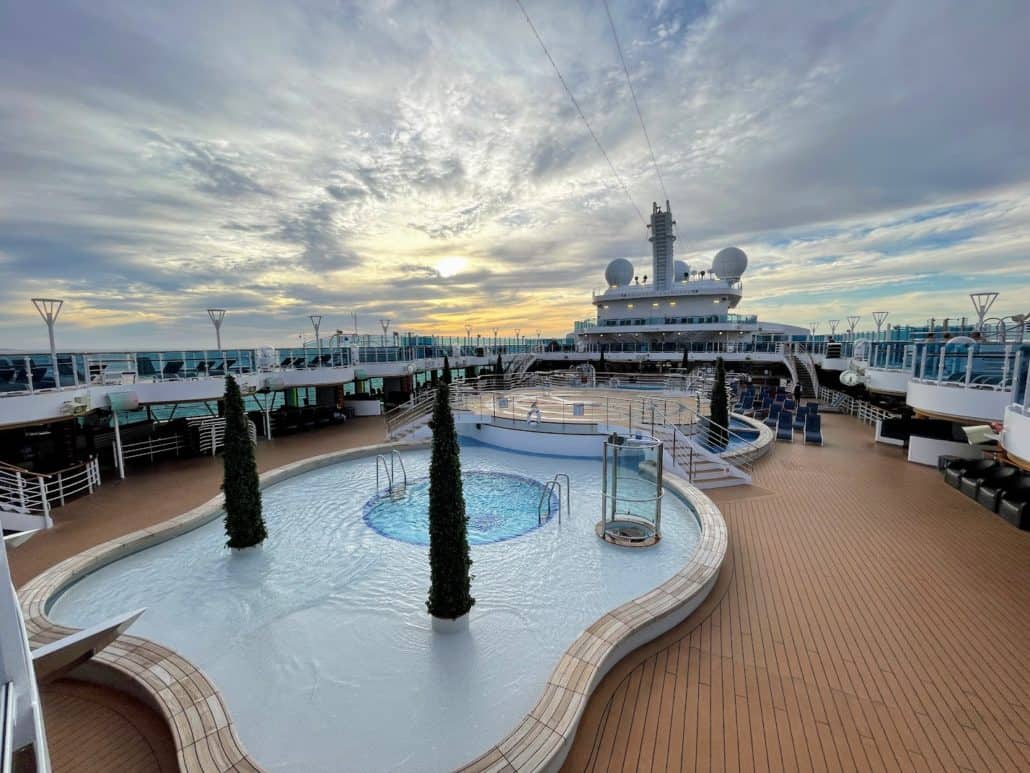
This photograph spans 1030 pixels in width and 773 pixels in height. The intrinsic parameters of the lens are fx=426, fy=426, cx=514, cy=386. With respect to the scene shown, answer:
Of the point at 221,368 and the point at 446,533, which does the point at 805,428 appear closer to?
the point at 446,533

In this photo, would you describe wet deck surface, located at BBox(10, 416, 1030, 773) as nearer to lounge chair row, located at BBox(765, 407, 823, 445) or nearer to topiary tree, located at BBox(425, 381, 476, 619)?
topiary tree, located at BBox(425, 381, 476, 619)

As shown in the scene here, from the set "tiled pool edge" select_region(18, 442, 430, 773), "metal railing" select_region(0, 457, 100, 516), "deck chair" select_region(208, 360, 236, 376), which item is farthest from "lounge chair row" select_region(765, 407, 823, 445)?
"metal railing" select_region(0, 457, 100, 516)

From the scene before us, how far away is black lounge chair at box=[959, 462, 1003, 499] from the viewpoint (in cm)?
855

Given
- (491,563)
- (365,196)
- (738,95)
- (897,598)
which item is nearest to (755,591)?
(897,598)

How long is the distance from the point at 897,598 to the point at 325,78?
13043 millimetres

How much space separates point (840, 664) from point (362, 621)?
5.46 meters

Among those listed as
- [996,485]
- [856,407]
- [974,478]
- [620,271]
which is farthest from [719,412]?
[620,271]

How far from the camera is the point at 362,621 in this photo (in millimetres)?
5527

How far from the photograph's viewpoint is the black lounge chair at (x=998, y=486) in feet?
25.6

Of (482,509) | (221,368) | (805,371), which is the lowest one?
(482,509)

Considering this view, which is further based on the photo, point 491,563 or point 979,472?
point 979,472

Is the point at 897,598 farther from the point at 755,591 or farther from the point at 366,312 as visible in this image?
the point at 366,312

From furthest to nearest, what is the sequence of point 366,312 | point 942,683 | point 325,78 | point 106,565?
1. point 366,312
2. point 325,78
3. point 106,565
4. point 942,683

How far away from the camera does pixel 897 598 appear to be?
17.9ft
